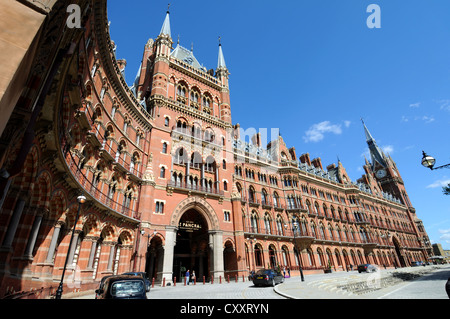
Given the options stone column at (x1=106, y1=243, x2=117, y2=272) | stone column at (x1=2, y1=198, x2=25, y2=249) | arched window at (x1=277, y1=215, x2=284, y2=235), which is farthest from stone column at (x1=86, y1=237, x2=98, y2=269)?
arched window at (x1=277, y1=215, x2=284, y2=235)

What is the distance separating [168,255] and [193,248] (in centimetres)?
785

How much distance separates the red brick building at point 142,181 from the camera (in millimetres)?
8180

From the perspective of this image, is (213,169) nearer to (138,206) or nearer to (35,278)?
(138,206)

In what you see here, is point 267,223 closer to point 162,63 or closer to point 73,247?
point 73,247

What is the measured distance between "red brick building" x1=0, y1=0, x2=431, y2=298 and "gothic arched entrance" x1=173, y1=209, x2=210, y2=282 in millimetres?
175

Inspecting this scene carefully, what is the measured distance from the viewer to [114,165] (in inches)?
762

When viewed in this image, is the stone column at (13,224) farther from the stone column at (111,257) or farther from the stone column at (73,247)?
the stone column at (111,257)

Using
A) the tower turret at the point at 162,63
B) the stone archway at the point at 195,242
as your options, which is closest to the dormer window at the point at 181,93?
the tower turret at the point at 162,63

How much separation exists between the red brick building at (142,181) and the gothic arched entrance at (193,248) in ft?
0.57

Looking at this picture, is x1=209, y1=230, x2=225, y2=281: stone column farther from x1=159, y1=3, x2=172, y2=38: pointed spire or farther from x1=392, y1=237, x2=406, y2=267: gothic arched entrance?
x1=392, y1=237, x2=406, y2=267: gothic arched entrance

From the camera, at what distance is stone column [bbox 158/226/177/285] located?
21828 millimetres

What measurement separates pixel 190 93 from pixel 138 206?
1772cm
